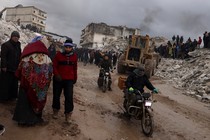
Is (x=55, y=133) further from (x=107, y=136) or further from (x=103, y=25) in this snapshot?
(x=103, y=25)

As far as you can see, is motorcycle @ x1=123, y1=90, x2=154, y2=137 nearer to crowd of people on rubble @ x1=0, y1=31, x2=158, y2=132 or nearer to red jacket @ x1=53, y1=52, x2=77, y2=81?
crowd of people on rubble @ x1=0, y1=31, x2=158, y2=132

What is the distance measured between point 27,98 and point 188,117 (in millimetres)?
5915

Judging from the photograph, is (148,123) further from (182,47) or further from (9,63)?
(182,47)

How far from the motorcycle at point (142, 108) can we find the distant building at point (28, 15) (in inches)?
2629

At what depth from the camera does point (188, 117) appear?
10.5 m

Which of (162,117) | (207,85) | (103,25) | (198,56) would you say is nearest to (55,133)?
(162,117)

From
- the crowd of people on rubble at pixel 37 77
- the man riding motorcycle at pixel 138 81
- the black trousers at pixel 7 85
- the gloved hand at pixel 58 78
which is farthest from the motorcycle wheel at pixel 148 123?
the black trousers at pixel 7 85

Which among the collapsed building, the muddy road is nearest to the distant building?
the collapsed building

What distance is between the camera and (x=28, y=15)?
74375 millimetres

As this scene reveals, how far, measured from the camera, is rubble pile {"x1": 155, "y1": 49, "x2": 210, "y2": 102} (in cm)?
1648

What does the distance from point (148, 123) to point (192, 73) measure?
13.9 metres

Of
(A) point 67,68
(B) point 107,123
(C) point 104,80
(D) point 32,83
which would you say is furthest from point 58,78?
(C) point 104,80

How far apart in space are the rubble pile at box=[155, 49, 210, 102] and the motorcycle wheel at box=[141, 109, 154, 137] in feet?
26.0

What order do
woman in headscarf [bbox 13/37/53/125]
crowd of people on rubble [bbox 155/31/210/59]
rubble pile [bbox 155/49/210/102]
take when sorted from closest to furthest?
woman in headscarf [bbox 13/37/53/125] < rubble pile [bbox 155/49/210/102] < crowd of people on rubble [bbox 155/31/210/59]
